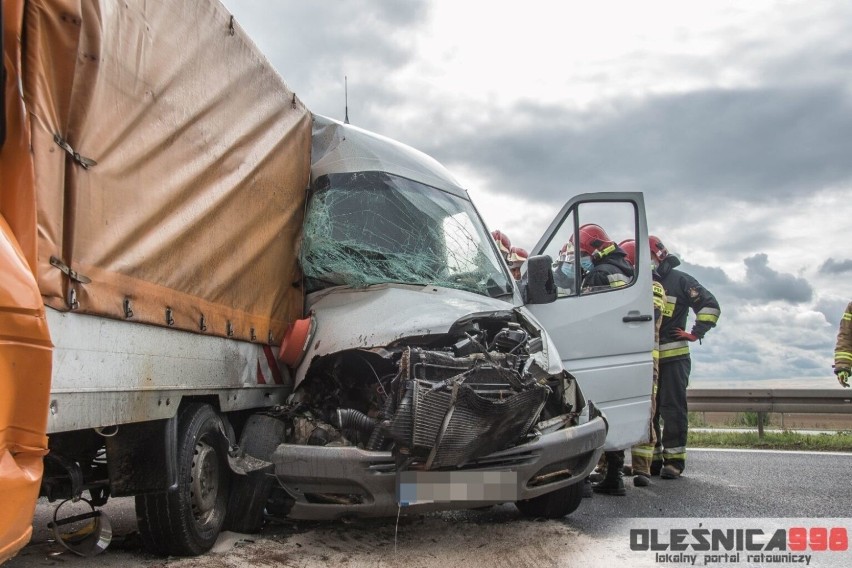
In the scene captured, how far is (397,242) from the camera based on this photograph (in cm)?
496

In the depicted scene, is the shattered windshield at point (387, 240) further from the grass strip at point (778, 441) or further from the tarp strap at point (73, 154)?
the grass strip at point (778, 441)

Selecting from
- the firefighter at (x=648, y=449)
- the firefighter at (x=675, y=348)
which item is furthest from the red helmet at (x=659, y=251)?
the firefighter at (x=648, y=449)

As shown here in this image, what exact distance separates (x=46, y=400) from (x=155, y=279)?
3.24 feet

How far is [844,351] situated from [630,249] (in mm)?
3161

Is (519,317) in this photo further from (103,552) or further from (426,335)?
(103,552)

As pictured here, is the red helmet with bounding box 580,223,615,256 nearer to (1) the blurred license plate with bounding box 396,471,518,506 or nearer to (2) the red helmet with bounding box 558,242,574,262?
(2) the red helmet with bounding box 558,242,574,262

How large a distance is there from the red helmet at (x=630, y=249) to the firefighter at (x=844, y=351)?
122 inches

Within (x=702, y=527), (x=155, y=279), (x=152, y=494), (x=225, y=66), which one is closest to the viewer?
(x=155, y=279)

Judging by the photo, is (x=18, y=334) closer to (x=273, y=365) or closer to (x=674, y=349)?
(x=273, y=365)

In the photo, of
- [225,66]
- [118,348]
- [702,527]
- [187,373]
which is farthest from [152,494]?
[702,527]

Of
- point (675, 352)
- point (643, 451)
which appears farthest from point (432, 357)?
point (675, 352)

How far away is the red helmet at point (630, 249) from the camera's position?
575 cm

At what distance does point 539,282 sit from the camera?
5309 millimetres

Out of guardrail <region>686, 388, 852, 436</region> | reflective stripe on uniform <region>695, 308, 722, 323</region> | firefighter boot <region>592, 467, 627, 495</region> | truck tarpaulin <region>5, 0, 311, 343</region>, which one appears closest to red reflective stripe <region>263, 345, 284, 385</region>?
truck tarpaulin <region>5, 0, 311, 343</region>
